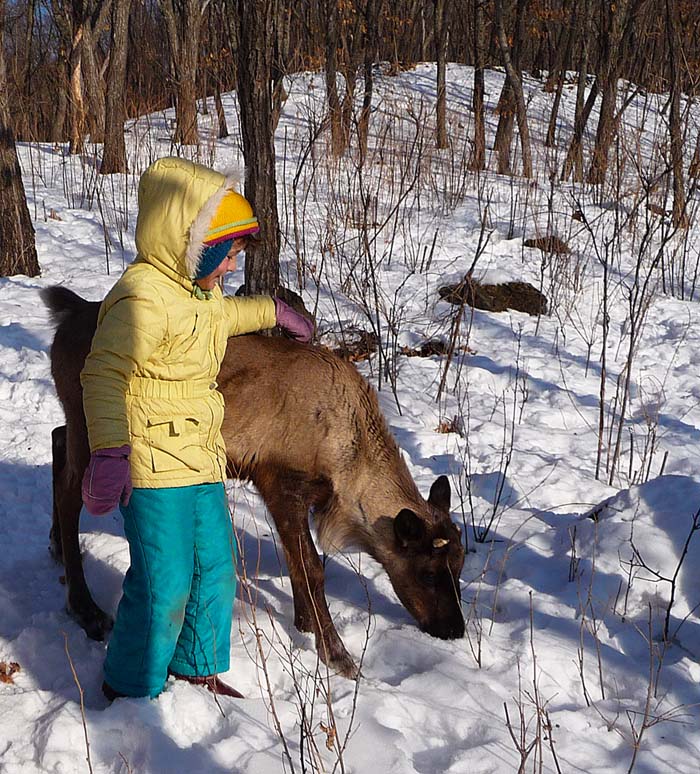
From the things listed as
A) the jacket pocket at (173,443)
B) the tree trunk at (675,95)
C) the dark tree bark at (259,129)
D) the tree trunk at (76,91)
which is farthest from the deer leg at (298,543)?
the tree trunk at (76,91)

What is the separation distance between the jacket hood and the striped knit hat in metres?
0.03

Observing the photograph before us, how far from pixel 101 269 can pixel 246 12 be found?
448 cm

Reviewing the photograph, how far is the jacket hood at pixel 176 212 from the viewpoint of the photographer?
9.43 ft

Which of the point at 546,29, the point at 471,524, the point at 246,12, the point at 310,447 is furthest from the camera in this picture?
the point at 546,29

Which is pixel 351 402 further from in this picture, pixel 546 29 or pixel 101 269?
pixel 546 29

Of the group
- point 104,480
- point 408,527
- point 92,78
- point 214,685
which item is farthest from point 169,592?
point 92,78

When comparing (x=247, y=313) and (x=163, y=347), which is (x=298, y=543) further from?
(x=163, y=347)

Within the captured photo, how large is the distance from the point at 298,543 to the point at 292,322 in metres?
1.01

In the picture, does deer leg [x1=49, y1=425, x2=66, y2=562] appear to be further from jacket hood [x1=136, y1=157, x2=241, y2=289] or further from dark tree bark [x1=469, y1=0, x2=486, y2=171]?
dark tree bark [x1=469, y1=0, x2=486, y2=171]

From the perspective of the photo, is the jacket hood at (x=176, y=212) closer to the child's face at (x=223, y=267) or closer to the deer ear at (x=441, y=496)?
the child's face at (x=223, y=267)

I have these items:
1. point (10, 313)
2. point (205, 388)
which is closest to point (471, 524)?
point (205, 388)

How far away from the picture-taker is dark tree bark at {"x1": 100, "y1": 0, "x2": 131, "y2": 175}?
12.2 metres

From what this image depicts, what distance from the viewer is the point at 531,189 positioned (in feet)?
41.4

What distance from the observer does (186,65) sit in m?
13.5
